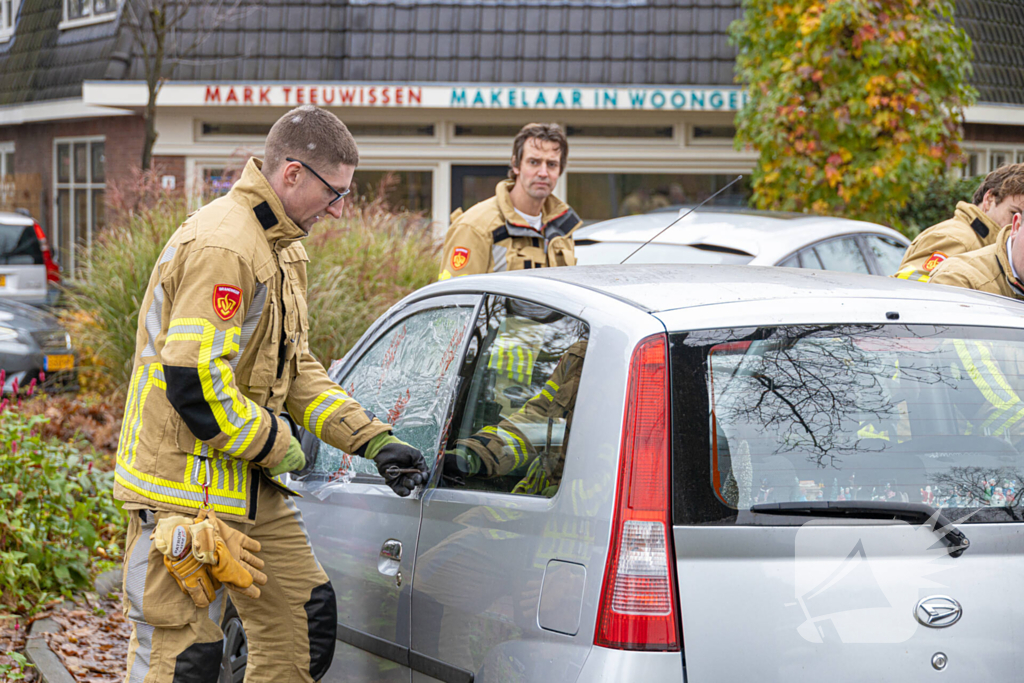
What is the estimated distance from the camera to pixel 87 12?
16.0m

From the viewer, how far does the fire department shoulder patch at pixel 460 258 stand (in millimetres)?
4965

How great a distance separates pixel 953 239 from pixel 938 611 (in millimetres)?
2740

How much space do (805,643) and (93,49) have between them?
50.8 ft

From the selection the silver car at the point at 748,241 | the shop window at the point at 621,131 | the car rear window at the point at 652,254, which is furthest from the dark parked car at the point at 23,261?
the car rear window at the point at 652,254

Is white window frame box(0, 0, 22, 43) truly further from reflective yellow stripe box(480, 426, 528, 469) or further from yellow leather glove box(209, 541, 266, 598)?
reflective yellow stripe box(480, 426, 528, 469)

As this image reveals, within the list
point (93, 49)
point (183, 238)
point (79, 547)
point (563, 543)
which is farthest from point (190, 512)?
point (93, 49)

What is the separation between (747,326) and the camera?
7.32 ft

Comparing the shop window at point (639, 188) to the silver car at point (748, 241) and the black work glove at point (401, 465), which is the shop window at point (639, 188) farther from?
the black work glove at point (401, 465)

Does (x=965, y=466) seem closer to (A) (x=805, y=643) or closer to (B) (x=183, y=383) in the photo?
(A) (x=805, y=643)

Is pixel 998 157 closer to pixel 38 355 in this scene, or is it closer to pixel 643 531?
pixel 38 355

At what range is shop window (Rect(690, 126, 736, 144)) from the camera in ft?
48.4

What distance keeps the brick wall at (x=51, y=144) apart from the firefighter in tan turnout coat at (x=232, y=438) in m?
12.0

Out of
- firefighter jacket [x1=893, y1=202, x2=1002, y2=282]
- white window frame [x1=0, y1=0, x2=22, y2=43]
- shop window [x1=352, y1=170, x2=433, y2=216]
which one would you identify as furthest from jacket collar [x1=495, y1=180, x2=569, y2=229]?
white window frame [x1=0, y1=0, x2=22, y2=43]

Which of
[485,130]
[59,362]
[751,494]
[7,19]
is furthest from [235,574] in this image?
[7,19]
